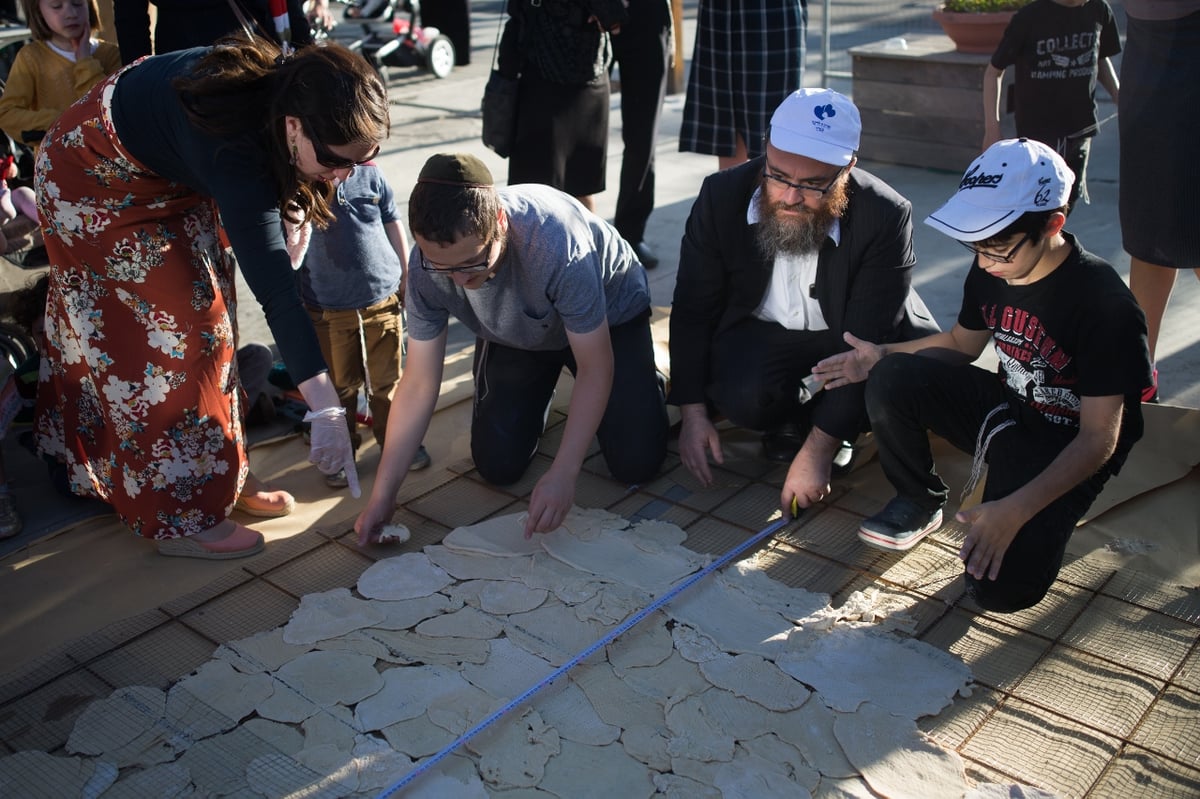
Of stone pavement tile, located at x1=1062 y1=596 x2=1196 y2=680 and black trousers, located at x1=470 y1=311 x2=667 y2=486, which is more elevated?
black trousers, located at x1=470 y1=311 x2=667 y2=486

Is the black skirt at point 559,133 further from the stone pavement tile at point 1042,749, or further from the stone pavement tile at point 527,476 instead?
the stone pavement tile at point 1042,749

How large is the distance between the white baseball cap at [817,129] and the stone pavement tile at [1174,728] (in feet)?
4.05

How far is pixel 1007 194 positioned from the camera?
1.93 metres

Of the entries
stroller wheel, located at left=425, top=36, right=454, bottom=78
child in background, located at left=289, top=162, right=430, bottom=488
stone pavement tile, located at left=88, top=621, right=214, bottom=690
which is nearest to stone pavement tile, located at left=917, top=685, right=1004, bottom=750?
stone pavement tile, located at left=88, top=621, right=214, bottom=690

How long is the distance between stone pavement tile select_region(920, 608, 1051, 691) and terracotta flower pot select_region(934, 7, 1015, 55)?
374 centimetres

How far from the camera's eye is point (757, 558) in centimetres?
238

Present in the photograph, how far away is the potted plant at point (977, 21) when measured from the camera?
16.4ft

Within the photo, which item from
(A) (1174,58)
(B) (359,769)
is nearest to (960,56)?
(A) (1174,58)

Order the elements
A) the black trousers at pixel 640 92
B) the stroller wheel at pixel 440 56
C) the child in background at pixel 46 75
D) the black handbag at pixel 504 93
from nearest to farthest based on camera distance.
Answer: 1. the child in background at pixel 46 75
2. the black handbag at pixel 504 93
3. the black trousers at pixel 640 92
4. the stroller wheel at pixel 440 56

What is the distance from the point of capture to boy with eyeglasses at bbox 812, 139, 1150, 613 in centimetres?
195

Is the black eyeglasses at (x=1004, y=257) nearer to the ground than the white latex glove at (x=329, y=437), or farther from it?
farther from it

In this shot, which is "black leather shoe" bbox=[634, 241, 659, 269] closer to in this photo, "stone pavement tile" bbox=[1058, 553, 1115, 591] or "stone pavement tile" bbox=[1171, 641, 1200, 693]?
"stone pavement tile" bbox=[1058, 553, 1115, 591]

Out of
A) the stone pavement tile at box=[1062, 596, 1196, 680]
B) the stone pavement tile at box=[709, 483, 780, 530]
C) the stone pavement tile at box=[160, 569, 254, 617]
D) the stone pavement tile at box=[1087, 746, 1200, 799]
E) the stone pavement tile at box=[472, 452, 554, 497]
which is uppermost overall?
the stone pavement tile at box=[160, 569, 254, 617]

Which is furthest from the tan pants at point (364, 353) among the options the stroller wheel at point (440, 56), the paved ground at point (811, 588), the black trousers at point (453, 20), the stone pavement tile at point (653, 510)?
the black trousers at point (453, 20)
